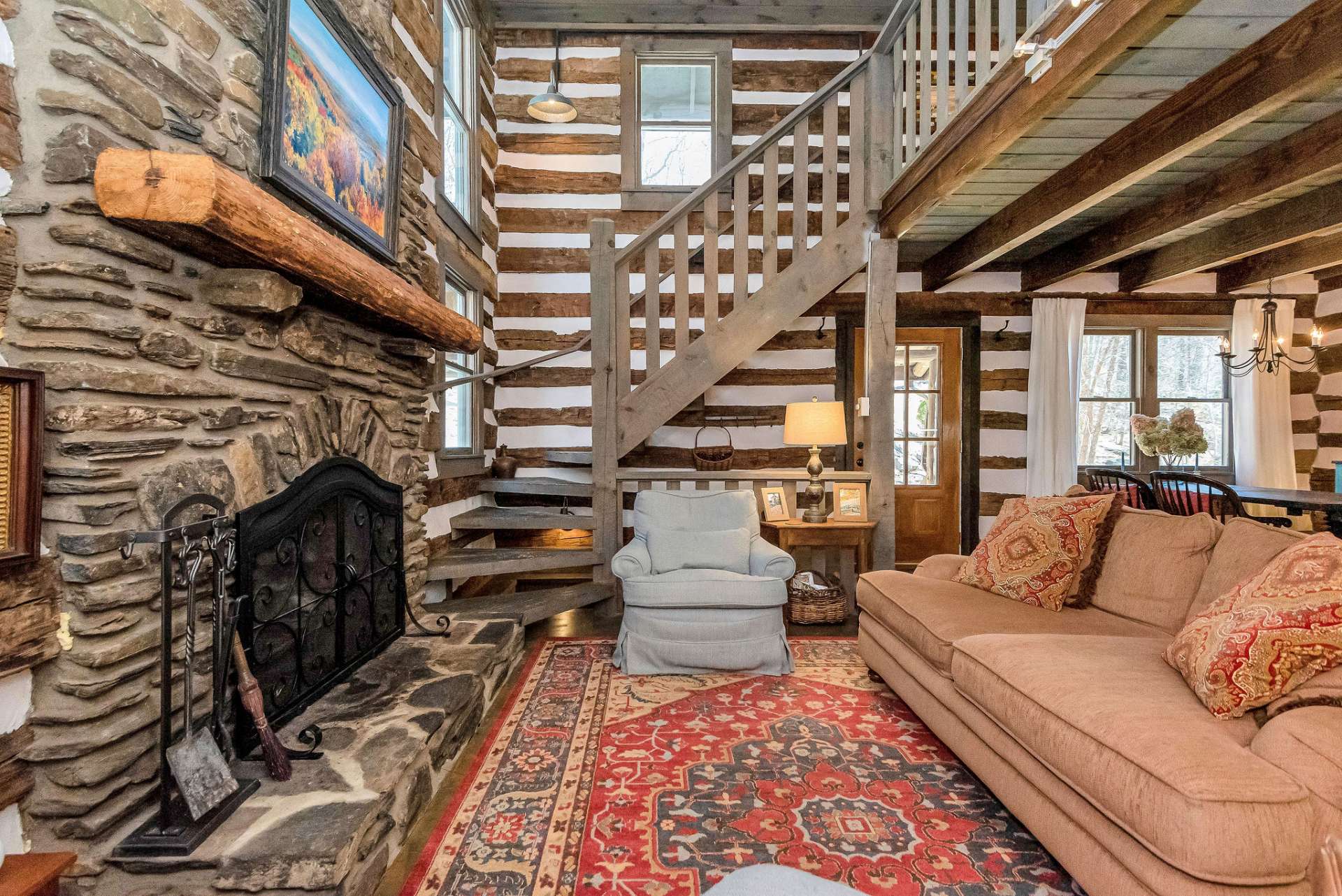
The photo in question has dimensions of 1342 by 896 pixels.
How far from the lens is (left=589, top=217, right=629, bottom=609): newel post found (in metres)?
4.01

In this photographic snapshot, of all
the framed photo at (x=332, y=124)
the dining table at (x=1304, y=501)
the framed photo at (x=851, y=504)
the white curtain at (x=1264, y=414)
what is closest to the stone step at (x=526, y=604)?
the framed photo at (x=851, y=504)

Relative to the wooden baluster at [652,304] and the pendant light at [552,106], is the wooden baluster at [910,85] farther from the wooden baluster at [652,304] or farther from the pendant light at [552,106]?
the pendant light at [552,106]

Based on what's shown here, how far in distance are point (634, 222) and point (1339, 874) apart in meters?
5.14

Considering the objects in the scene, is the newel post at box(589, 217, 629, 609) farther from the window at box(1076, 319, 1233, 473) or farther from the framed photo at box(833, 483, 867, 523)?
the window at box(1076, 319, 1233, 473)

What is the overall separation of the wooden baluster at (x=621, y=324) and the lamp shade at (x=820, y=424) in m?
1.10

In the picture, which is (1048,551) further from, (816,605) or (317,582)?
(317,582)

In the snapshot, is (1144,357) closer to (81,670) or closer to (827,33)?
(827,33)

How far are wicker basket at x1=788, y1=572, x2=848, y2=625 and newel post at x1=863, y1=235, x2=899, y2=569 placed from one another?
1.13ft

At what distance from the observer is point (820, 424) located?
3963mm

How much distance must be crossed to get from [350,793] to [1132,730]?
6.27 ft

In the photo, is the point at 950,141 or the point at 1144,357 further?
the point at 1144,357

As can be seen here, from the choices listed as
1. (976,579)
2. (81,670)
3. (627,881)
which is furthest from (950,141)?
(81,670)

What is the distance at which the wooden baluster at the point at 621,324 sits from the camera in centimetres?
406

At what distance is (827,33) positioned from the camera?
17.1 feet
